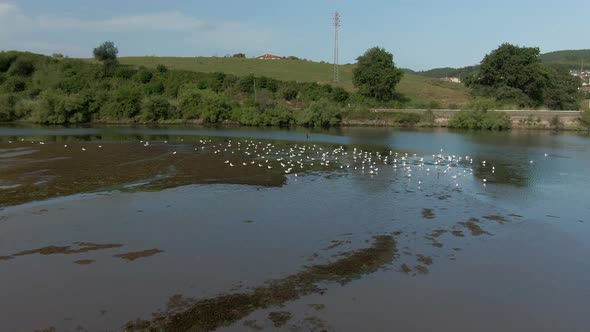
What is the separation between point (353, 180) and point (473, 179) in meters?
6.54

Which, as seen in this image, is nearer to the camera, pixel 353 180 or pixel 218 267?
pixel 218 267

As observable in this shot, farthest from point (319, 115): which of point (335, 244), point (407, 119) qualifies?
point (335, 244)

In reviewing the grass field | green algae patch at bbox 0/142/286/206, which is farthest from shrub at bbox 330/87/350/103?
green algae patch at bbox 0/142/286/206

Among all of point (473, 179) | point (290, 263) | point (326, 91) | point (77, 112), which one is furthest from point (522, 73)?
point (290, 263)

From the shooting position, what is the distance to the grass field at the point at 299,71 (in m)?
90.4

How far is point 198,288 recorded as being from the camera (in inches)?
444

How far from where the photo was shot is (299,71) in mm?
100438

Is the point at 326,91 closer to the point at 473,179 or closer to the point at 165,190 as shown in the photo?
the point at 473,179

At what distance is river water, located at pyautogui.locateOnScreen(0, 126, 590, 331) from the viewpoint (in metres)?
10.3

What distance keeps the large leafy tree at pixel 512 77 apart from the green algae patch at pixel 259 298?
71.0 m

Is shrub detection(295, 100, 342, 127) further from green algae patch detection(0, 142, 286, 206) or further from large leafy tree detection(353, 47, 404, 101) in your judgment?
green algae patch detection(0, 142, 286, 206)

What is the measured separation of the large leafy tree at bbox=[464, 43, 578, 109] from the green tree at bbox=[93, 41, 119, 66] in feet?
212

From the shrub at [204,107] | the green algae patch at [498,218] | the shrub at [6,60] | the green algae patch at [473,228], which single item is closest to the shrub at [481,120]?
the shrub at [204,107]

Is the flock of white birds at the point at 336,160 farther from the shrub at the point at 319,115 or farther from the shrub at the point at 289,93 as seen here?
the shrub at the point at 289,93
